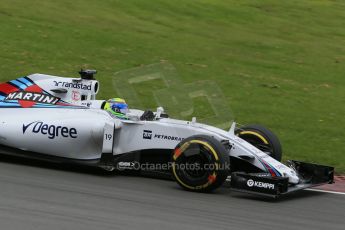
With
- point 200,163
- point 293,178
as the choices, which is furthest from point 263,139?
point 200,163

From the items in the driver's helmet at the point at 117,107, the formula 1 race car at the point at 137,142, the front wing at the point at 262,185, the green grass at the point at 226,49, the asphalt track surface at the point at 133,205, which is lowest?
the asphalt track surface at the point at 133,205

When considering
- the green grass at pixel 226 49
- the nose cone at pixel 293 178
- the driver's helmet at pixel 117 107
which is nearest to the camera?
the nose cone at pixel 293 178

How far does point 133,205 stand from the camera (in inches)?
283

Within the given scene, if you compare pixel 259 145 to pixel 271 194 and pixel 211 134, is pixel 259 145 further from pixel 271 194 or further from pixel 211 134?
pixel 271 194

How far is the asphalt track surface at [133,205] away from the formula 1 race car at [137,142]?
202 millimetres

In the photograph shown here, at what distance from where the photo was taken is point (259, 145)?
9188 millimetres

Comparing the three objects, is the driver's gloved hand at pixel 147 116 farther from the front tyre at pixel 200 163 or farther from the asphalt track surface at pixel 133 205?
the front tyre at pixel 200 163

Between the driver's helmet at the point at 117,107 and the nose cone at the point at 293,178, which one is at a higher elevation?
the driver's helmet at the point at 117,107

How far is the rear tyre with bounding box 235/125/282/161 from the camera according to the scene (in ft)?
29.9

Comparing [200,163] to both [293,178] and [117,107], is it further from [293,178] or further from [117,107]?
[117,107]

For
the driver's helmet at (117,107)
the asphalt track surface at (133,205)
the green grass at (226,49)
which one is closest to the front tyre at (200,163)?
the asphalt track surface at (133,205)

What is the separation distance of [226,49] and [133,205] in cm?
1314

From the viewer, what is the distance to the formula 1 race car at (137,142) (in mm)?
7941

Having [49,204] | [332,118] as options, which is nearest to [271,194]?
[49,204]
